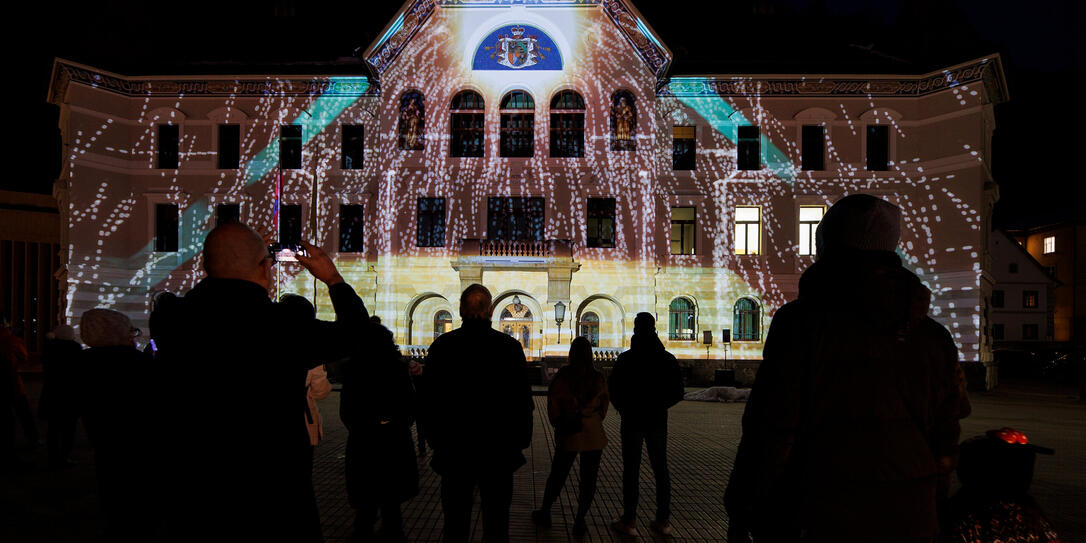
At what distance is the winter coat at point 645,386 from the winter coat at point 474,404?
7.13 feet

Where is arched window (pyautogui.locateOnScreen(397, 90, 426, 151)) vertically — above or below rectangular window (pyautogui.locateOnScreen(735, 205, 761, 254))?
above

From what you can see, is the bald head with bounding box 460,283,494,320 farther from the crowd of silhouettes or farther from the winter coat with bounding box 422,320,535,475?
the crowd of silhouettes

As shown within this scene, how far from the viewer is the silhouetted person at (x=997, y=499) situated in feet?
10.3

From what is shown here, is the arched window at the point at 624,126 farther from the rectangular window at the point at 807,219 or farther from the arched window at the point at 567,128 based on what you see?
the rectangular window at the point at 807,219

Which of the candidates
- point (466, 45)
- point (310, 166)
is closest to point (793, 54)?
point (466, 45)

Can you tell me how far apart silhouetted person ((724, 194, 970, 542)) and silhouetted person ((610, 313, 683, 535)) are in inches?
171

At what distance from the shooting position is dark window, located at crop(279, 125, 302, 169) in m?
33.3

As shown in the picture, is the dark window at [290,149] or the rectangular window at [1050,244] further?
the rectangular window at [1050,244]

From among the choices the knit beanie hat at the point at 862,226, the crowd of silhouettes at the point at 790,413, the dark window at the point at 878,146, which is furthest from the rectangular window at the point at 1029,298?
the knit beanie hat at the point at 862,226

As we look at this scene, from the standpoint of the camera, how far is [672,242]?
1304 inches

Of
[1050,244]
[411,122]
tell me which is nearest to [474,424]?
[411,122]

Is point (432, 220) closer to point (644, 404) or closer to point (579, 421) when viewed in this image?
point (579, 421)

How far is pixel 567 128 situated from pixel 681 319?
8.84 meters

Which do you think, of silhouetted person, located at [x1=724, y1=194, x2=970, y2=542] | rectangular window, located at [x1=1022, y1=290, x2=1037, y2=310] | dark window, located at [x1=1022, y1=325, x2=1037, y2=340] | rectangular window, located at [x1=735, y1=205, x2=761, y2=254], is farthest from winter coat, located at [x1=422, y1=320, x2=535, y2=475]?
dark window, located at [x1=1022, y1=325, x2=1037, y2=340]
